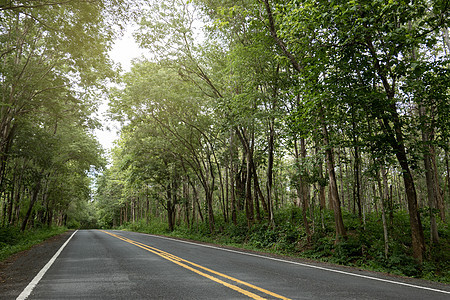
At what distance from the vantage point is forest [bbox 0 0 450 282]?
24.7ft

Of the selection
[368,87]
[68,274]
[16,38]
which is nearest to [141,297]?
[68,274]

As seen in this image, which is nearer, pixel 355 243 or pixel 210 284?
pixel 210 284

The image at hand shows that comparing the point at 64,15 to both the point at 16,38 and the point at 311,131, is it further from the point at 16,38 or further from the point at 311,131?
the point at 311,131

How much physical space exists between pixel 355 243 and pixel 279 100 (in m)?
6.69

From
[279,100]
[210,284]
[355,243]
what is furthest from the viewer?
[279,100]

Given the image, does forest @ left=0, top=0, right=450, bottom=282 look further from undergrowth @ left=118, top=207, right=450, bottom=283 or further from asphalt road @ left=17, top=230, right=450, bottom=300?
asphalt road @ left=17, top=230, right=450, bottom=300

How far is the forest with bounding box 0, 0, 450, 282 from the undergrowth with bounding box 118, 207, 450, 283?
0.05 m

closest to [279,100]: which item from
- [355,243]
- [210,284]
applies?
[355,243]

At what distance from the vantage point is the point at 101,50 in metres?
10.9

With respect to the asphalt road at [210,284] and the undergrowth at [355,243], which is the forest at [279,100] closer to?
the undergrowth at [355,243]

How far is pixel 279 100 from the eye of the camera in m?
12.2

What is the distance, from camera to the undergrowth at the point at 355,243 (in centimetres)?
748

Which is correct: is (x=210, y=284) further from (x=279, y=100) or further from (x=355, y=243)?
(x=279, y=100)

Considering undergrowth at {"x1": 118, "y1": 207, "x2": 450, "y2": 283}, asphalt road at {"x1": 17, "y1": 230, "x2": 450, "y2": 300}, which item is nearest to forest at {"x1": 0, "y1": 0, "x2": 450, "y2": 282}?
undergrowth at {"x1": 118, "y1": 207, "x2": 450, "y2": 283}
